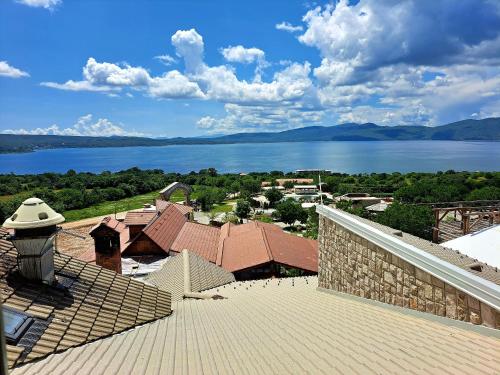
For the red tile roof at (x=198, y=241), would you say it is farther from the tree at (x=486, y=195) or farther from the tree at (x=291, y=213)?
the tree at (x=486, y=195)

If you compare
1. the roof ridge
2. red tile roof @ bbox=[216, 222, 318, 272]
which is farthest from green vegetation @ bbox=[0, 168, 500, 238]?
the roof ridge

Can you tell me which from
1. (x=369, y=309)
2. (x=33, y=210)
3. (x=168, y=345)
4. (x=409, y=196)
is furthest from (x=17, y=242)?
(x=409, y=196)

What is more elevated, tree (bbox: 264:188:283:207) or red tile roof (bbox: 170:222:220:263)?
red tile roof (bbox: 170:222:220:263)

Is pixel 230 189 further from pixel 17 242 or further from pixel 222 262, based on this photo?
pixel 17 242

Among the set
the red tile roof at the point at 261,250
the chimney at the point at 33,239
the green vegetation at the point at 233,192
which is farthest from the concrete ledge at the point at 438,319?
the green vegetation at the point at 233,192

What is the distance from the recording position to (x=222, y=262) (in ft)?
67.8

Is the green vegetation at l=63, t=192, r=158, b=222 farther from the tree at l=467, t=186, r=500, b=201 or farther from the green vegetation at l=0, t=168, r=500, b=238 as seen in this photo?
the tree at l=467, t=186, r=500, b=201

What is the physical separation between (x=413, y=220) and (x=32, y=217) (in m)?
29.8

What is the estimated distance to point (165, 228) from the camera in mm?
23484

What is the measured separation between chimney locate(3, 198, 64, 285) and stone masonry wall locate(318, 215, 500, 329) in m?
5.19

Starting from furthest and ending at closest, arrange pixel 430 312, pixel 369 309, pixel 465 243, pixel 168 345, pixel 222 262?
pixel 222 262 → pixel 465 243 → pixel 369 309 → pixel 430 312 → pixel 168 345

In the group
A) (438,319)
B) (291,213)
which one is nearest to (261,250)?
(438,319)

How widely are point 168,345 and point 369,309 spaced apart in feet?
11.5

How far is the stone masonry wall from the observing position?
15.6 ft
